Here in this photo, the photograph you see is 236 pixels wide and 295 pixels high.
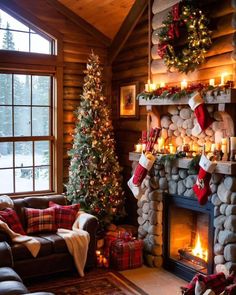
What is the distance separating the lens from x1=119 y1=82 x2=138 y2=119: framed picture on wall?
19.2 feet

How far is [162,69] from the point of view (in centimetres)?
497

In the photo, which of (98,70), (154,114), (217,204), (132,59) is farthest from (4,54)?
(217,204)

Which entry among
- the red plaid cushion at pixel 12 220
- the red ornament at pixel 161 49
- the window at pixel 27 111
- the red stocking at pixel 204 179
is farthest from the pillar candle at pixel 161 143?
the red plaid cushion at pixel 12 220

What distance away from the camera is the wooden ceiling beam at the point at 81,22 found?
586cm

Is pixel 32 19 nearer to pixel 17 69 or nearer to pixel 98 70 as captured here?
pixel 17 69

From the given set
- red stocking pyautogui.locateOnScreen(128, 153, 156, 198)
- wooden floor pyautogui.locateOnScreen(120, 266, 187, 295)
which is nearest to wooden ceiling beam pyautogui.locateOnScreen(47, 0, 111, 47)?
red stocking pyautogui.locateOnScreen(128, 153, 156, 198)

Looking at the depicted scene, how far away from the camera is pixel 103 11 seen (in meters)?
5.87

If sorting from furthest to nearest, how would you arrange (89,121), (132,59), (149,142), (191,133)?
(132,59) < (89,121) < (149,142) < (191,133)

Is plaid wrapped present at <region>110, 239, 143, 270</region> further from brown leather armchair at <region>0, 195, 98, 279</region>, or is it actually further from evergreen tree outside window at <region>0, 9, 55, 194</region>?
evergreen tree outside window at <region>0, 9, 55, 194</region>

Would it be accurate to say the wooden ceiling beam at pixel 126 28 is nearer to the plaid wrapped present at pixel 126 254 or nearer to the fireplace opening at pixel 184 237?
the fireplace opening at pixel 184 237

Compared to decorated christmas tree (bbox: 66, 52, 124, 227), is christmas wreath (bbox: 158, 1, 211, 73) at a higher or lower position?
higher

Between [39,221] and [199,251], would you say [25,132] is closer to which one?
[39,221]

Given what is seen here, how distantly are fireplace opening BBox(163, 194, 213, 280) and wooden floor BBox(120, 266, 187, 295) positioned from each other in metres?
0.13

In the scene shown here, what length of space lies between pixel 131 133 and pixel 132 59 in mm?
1105
